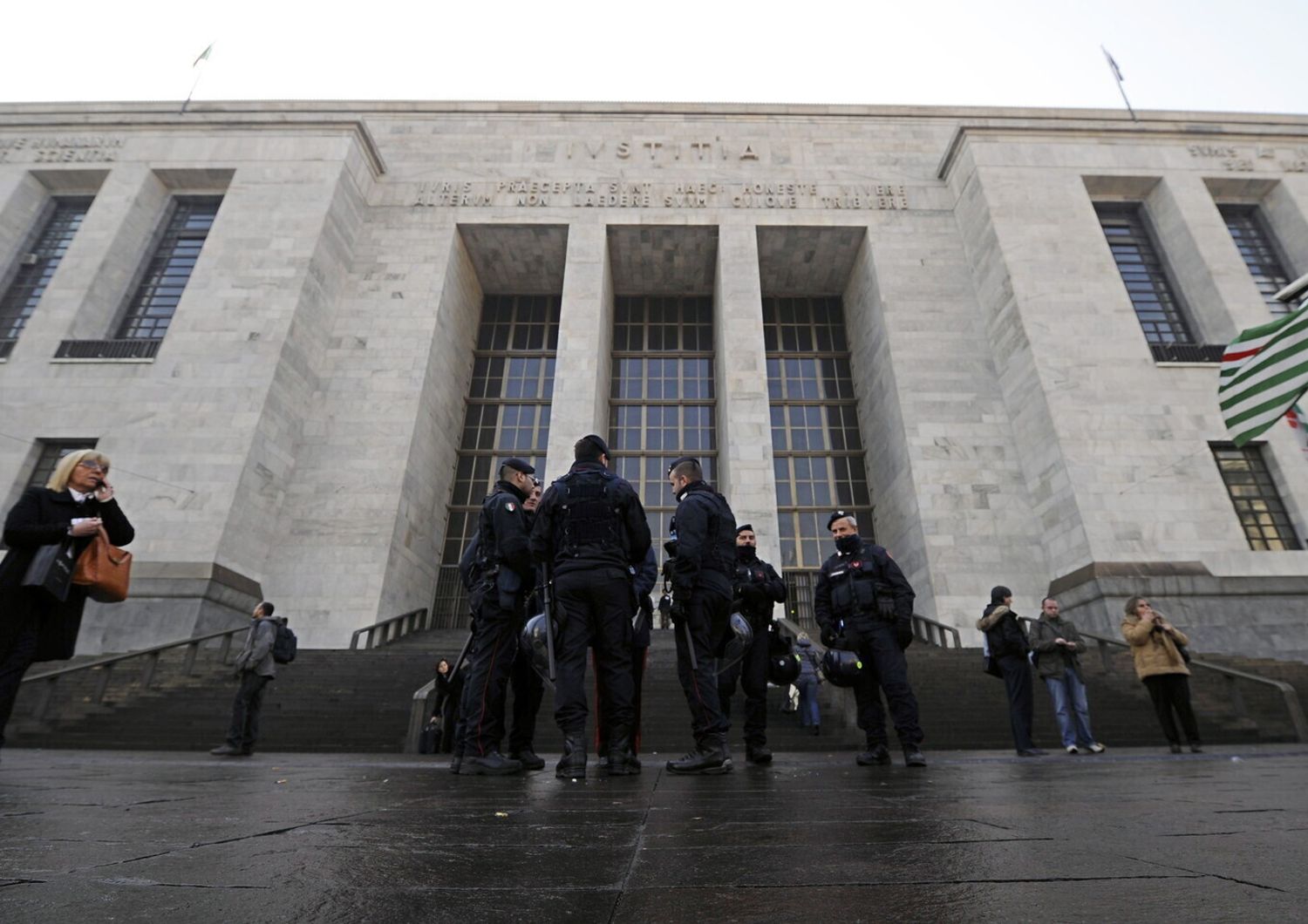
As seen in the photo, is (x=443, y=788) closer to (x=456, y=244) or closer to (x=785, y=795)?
(x=785, y=795)

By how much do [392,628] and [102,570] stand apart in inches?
475

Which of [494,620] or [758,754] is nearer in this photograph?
[494,620]

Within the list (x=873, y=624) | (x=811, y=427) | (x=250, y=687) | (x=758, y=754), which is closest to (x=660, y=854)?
(x=758, y=754)

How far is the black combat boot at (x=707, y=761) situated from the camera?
4180mm

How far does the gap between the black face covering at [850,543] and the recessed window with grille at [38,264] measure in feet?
66.1

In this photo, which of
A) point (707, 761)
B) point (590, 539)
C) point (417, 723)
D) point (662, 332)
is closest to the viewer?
point (707, 761)

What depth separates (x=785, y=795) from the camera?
112 inches

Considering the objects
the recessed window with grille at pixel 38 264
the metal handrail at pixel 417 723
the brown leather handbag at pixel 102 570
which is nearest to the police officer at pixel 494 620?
the brown leather handbag at pixel 102 570

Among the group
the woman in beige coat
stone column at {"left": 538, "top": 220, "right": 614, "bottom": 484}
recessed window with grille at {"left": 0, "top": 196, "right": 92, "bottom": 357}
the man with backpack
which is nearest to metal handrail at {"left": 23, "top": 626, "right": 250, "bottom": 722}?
the man with backpack

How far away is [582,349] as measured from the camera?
18.1 metres

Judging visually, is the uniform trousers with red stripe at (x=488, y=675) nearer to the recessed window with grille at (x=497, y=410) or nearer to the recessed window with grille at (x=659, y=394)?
the recessed window with grille at (x=659, y=394)

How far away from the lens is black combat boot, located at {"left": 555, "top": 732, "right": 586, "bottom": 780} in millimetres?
3775

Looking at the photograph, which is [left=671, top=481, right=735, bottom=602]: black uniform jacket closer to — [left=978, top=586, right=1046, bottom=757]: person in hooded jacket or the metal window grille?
[left=978, top=586, right=1046, bottom=757]: person in hooded jacket

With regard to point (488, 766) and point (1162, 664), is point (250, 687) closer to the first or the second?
point (488, 766)
